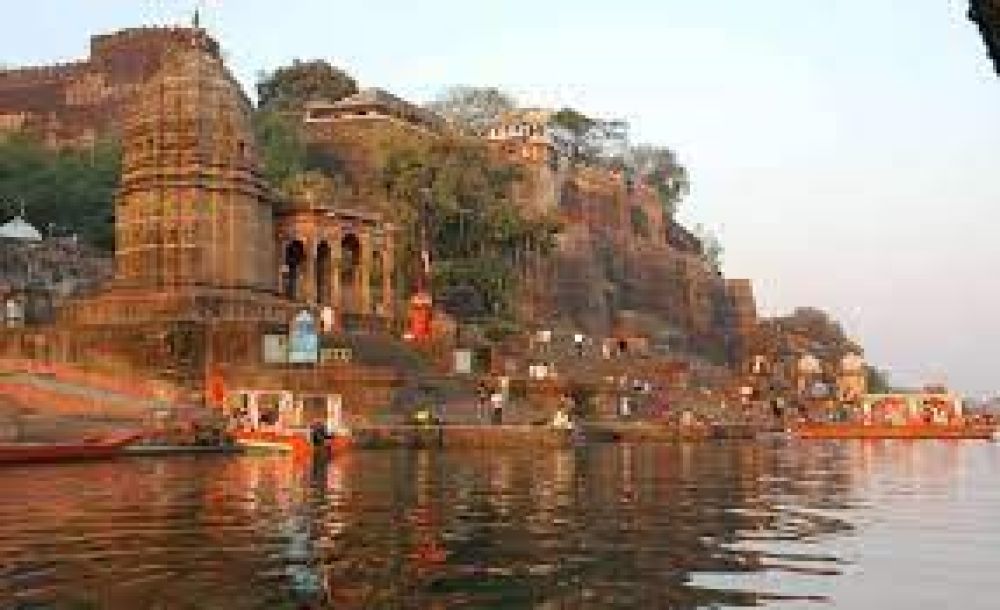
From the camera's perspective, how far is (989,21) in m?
5.86

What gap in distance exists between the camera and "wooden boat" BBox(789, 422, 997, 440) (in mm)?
81062

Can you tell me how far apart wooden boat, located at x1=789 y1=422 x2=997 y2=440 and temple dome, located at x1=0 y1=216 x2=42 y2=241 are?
44.9 m

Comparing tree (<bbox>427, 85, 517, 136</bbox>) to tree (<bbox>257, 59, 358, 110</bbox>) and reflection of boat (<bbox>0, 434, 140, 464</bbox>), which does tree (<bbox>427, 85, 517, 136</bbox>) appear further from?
reflection of boat (<bbox>0, 434, 140, 464</bbox>)

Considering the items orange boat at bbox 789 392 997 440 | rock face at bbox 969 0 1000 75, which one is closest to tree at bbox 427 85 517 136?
orange boat at bbox 789 392 997 440

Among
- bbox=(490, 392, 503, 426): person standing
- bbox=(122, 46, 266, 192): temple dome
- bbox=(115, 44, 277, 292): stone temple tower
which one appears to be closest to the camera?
bbox=(490, 392, 503, 426): person standing

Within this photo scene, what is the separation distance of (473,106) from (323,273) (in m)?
61.6

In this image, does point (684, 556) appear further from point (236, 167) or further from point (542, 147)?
point (542, 147)

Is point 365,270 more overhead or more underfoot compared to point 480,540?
more overhead

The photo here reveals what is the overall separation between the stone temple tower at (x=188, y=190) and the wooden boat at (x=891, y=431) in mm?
39866

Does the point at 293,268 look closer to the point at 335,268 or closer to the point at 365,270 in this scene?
the point at 335,268

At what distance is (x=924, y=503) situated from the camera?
23719 millimetres

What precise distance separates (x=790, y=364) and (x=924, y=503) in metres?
102

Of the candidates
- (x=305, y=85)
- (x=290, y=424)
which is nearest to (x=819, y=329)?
(x=305, y=85)

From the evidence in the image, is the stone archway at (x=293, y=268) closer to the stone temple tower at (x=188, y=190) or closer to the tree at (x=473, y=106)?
the stone temple tower at (x=188, y=190)
